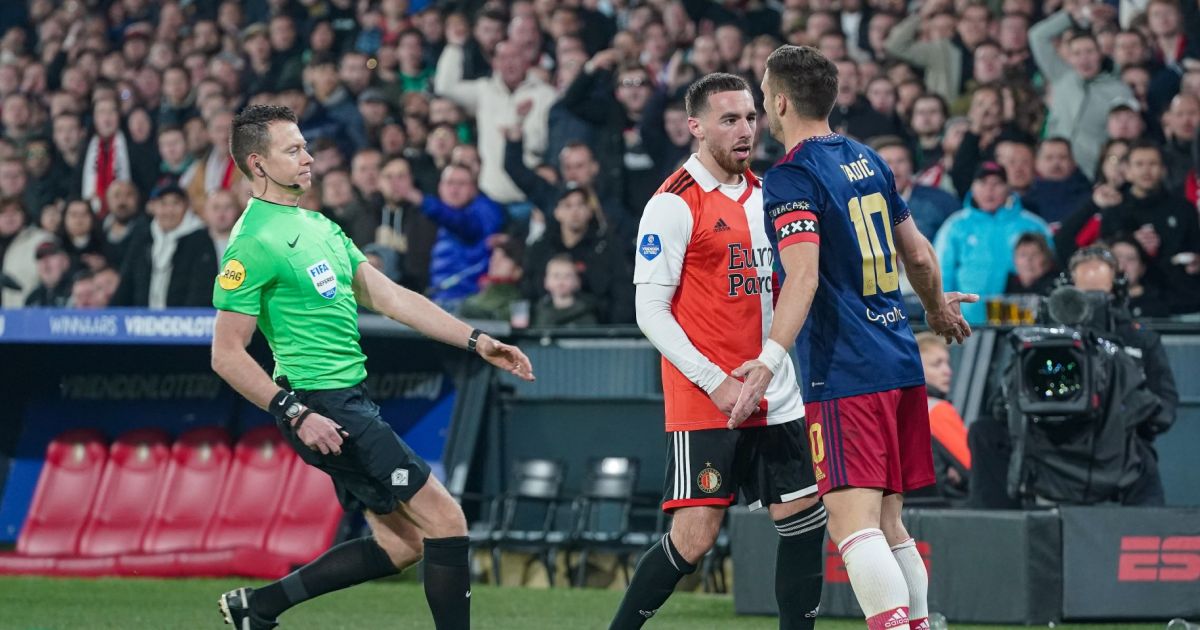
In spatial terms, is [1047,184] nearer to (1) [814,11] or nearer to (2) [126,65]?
(1) [814,11]

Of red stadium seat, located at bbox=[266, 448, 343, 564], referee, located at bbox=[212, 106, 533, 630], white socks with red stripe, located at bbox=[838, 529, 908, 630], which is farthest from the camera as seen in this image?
red stadium seat, located at bbox=[266, 448, 343, 564]

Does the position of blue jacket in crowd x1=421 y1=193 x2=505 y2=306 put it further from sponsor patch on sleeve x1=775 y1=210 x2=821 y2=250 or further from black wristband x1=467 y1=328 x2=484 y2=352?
sponsor patch on sleeve x1=775 y1=210 x2=821 y2=250

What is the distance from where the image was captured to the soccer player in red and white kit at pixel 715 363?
617 centimetres

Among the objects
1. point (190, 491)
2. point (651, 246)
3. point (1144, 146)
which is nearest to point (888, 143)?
point (1144, 146)

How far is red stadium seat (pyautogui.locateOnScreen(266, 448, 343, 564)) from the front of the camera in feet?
39.4

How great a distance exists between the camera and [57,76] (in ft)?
65.1

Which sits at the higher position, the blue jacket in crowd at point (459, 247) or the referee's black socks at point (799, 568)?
the blue jacket in crowd at point (459, 247)

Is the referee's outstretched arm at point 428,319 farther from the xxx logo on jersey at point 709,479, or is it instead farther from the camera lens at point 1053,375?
the camera lens at point 1053,375

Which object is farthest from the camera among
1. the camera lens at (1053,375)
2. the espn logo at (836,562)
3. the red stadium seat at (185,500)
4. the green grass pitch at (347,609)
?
the red stadium seat at (185,500)

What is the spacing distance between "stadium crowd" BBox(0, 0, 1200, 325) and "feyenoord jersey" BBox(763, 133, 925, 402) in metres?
5.61

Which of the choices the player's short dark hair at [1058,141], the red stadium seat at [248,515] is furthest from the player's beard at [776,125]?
the red stadium seat at [248,515]

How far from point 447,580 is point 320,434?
0.74 m

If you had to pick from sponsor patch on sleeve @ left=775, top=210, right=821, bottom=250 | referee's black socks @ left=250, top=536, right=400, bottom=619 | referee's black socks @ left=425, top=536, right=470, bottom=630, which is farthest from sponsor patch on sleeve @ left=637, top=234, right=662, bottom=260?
referee's black socks @ left=250, top=536, right=400, bottom=619

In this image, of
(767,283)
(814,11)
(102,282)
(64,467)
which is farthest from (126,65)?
(767,283)
